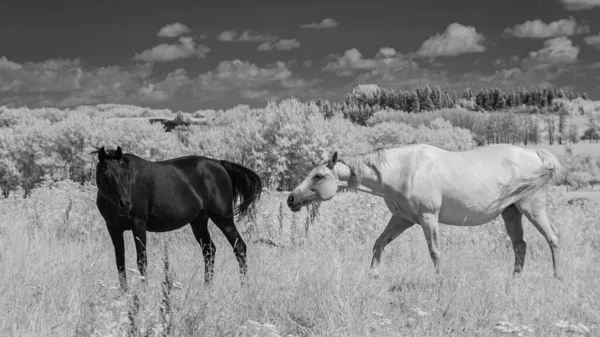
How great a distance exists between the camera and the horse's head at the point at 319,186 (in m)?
6.80

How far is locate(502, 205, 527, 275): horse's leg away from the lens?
25.1 feet

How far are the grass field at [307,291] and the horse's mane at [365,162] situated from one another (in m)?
1.13

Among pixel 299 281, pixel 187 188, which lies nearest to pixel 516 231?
pixel 299 281

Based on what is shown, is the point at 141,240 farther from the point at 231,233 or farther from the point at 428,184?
the point at 428,184

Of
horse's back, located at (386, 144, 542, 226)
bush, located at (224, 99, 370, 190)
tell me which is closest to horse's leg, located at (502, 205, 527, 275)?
horse's back, located at (386, 144, 542, 226)

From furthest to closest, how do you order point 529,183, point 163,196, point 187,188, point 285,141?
point 285,141
point 529,183
point 187,188
point 163,196

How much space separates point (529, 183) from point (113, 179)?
5.19 meters

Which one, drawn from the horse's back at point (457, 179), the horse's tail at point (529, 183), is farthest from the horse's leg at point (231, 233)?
the horse's tail at point (529, 183)

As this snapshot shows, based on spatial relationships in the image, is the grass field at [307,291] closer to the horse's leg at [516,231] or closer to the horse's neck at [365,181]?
the horse's leg at [516,231]

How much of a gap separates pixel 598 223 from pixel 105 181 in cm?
996

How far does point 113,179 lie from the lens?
5.50m

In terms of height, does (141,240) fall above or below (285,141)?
below

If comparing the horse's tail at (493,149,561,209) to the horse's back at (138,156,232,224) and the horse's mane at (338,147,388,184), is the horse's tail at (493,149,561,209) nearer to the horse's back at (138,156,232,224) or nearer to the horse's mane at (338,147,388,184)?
the horse's mane at (338,147,388,184)

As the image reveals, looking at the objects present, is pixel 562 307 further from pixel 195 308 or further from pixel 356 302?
pixel 195 308
